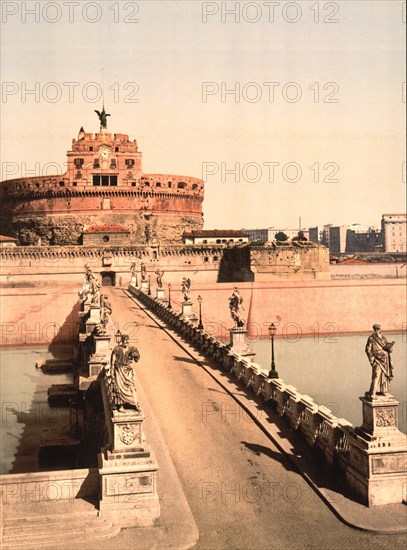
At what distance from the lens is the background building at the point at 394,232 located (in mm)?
143875

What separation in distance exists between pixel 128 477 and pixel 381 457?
367cm

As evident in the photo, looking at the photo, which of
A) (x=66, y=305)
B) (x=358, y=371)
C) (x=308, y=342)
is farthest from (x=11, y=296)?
(x=358, y=371)

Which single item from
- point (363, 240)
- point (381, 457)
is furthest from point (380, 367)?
point (363, 240)

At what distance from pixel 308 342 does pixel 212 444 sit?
31802 mm

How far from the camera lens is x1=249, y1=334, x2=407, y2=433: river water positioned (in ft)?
81.2

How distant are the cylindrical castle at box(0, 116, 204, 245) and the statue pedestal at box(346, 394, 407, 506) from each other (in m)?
64.1

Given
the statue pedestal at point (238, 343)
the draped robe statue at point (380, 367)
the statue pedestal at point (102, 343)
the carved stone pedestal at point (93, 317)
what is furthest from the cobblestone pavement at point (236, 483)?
the carved stone pedestal at point (93, 317)

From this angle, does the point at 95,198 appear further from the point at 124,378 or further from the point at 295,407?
the point at 124,378

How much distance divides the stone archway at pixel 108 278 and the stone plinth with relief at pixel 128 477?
53518 millimetres

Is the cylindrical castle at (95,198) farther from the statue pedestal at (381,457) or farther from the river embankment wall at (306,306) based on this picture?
the statue pedestal at (381,457)

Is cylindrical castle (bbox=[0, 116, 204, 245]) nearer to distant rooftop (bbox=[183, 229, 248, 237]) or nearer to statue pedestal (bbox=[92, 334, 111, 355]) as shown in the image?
distant rooftop (bbox=[183, 229, 248, 237])

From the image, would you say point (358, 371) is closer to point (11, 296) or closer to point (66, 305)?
point (66, 305)

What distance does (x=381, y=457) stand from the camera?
9.73m

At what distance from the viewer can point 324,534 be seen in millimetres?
8812
